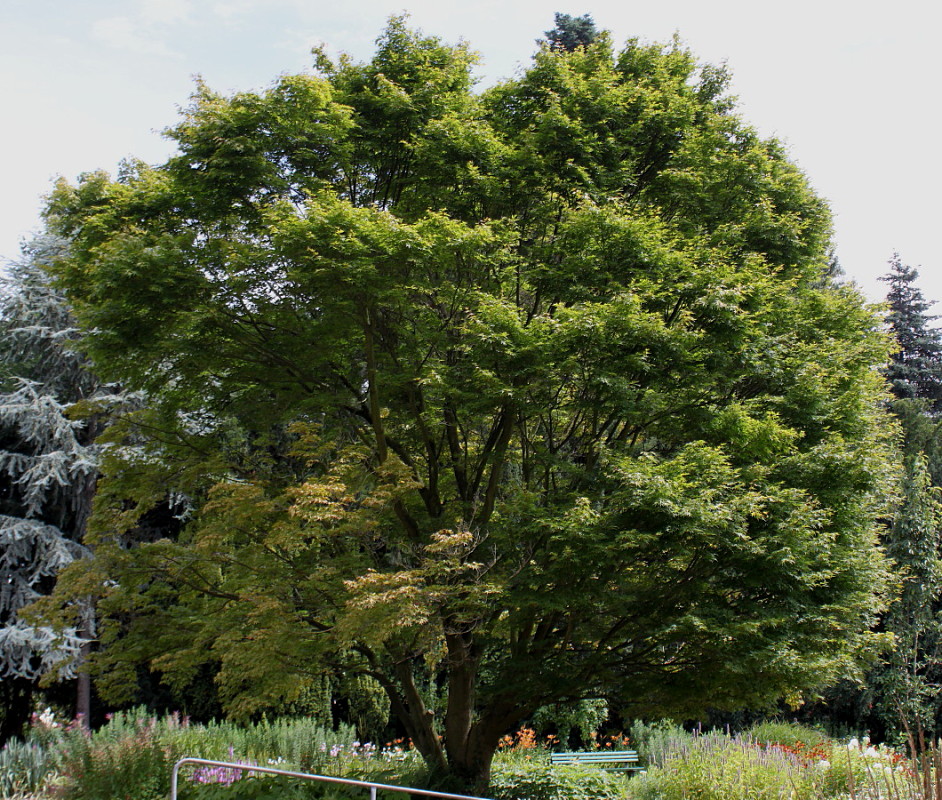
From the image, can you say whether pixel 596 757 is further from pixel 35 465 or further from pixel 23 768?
pixel 35 465

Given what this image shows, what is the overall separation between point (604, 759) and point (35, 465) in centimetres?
1228

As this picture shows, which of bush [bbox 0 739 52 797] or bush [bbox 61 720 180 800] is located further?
bush [bbox 0 739 52 797]

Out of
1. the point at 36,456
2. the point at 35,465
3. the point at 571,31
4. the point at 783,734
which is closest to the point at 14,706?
the point at 35,465

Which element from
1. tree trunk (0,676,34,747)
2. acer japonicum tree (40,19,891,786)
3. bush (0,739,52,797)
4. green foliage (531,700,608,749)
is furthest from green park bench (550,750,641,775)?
tree trunk (0,676,34,747)

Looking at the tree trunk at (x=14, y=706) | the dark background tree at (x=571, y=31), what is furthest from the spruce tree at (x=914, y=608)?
the tree trunk at (x=14, y=706)

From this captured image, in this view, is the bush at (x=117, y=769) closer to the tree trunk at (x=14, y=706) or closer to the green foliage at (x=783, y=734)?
the tree trunk at (x=14, y=706)

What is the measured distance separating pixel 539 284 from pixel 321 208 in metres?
2.62

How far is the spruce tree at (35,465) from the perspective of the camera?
1485 centimetres

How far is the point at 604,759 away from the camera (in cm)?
1253

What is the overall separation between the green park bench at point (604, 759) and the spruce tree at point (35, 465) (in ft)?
30.9

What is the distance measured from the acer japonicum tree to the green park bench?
4306mm

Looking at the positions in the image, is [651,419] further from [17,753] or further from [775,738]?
[775,738]

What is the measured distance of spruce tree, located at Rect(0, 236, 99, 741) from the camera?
14.9 metres

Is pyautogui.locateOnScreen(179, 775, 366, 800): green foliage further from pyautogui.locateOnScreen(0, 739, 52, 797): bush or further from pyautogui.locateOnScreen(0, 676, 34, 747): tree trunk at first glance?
pyautogui.locateOnScreen(0, 676, 34, 747): tree trunk
